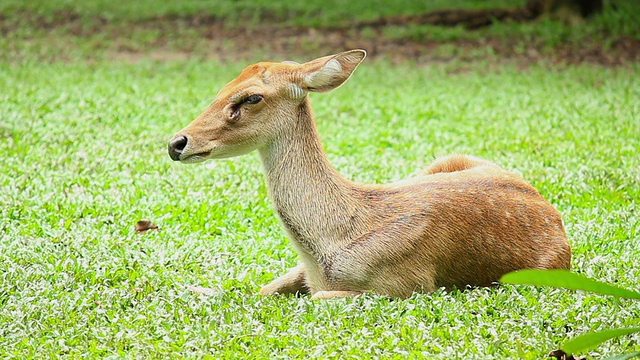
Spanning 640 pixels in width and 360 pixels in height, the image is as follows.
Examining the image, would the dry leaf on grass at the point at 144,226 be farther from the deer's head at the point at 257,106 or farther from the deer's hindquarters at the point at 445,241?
the deer's hindquarters at the point at 445,241

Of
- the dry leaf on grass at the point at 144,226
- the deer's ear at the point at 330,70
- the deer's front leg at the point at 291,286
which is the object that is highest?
the deer's ear at the point at 330,70

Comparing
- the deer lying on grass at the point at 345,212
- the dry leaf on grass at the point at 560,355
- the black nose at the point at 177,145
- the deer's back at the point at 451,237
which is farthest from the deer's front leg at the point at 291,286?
the dry leaf on grass at the point at 560,355

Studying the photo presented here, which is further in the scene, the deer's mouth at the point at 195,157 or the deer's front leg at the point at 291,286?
the deer's front leg at the point at 291,286

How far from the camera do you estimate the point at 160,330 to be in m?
4.16

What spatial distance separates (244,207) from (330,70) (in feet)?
7.08

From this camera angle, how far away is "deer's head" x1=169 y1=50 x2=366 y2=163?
15.0 feet

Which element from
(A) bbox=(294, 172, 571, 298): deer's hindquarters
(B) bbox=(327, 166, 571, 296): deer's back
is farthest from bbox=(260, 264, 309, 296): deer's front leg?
(B) bbox=(327, 166, 571, 296): deer's back

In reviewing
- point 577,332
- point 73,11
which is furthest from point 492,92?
point 73,11

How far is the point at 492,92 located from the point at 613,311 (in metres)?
6.80

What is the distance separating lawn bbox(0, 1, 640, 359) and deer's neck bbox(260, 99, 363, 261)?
34 centimetres

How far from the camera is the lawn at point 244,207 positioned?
4.14 metres

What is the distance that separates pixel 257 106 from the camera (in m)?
4.65

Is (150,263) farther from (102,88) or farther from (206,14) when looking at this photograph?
(206,14)

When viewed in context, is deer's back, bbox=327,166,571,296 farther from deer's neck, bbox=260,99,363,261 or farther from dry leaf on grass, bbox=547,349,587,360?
dry leaf on grass, bbox=547,349,587,360
